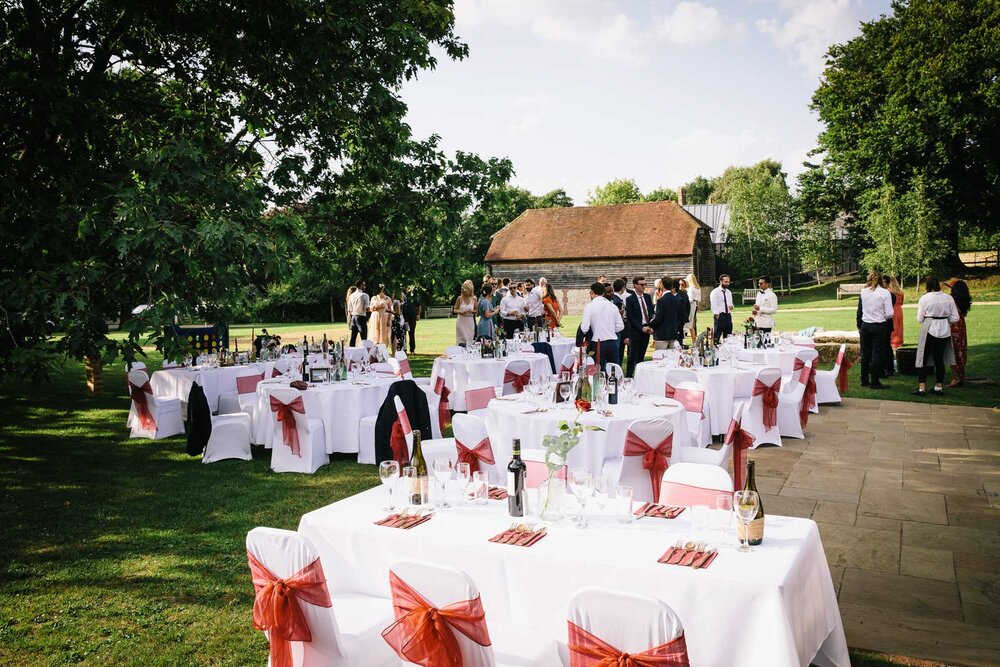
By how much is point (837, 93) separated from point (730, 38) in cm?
2730

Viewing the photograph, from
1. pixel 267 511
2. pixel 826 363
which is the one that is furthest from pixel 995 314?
pixel 267 511

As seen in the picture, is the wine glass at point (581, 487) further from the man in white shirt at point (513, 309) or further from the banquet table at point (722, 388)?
the man in white shirt at point (513, 309)

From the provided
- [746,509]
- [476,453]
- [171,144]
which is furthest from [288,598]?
[171,144]

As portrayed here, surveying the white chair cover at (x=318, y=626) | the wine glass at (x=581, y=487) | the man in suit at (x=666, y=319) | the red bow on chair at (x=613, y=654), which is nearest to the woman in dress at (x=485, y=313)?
the man in suit at (x=666, y=319)

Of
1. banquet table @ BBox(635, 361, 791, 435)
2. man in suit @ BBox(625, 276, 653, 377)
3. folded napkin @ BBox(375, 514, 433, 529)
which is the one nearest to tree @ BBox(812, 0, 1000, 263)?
man in suit @ BBox(625, 276, 653, 377)

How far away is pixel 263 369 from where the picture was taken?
36.2 ft

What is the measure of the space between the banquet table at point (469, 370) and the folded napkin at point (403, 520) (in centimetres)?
740

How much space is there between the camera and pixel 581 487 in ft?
11.5

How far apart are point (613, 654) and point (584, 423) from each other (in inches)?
150

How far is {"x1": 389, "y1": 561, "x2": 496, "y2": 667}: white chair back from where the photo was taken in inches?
101

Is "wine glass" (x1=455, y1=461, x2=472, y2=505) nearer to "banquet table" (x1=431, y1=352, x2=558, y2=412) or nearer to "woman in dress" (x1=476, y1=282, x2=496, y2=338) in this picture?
"banquet table" (x1=431, y1=352, x2=558, y2=412)

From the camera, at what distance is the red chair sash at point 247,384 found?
33.4 feet

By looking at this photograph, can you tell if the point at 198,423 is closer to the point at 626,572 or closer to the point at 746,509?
the point at 626,572

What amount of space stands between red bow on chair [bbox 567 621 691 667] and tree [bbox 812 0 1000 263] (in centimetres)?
3729
